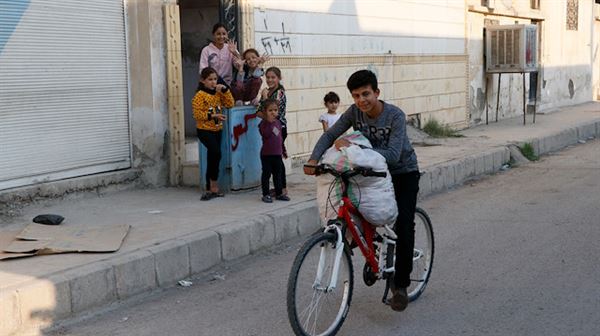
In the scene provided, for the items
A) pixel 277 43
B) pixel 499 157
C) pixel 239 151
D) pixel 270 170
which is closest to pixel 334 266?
pixel 270 170

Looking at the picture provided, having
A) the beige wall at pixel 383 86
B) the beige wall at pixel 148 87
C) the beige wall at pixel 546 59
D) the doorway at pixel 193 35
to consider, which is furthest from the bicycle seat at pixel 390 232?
the beige wall at pixel 546 59

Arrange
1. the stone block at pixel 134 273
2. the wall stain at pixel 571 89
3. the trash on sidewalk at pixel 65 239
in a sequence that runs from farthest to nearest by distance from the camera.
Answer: the wall stain at pixel 571 89
the trash on sidewalk at pixel 65 239
the stone block at pixel 134 273

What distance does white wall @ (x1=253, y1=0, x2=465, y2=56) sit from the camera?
37.3 feet

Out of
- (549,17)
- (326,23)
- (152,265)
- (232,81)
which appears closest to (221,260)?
(152,265)

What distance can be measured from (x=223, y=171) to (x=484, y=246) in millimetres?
3166

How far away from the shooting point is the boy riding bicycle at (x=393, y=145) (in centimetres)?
503

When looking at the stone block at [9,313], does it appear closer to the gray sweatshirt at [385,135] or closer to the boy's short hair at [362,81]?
the gray sweatshirt at [385,135]

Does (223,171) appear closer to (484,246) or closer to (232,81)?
(232,81)

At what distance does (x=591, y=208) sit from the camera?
9.33 meters

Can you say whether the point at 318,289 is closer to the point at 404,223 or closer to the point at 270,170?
the point at 404,223

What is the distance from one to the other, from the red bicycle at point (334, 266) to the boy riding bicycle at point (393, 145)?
0.09 metres

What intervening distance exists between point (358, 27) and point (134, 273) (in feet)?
27.2

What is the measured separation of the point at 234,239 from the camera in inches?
285

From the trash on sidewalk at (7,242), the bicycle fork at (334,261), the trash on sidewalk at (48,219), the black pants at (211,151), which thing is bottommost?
the trash on sidewalk at (7,242)
